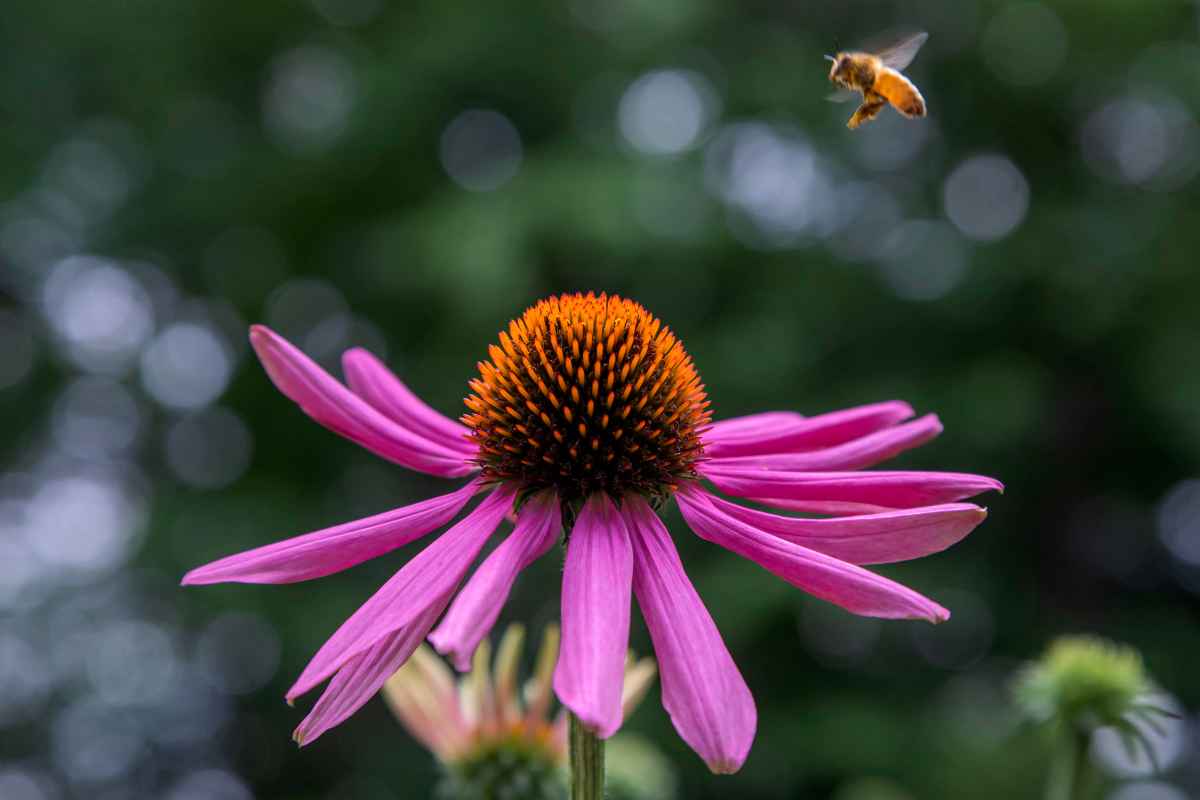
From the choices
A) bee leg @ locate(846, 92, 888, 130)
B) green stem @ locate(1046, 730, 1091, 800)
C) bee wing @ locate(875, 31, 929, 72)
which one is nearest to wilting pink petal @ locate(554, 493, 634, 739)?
green stem @ locate(1046, 730, 1091, 800)

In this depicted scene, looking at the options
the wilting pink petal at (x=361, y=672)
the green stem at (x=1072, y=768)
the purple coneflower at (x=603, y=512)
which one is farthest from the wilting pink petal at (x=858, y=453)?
the wilting pink petal at (x=361, y=672)

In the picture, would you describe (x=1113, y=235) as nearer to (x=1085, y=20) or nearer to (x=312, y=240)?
(x=1085, y=20)

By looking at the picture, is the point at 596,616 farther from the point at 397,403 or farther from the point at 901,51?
the point at 901,51

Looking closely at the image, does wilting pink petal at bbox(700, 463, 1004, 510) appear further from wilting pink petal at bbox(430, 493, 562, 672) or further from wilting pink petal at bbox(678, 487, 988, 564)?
wilting pink petal at bbox(430, 493, 562, 672)

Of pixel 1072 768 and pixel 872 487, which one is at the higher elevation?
pixel 872 487

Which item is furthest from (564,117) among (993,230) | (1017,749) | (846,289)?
(1017,749)

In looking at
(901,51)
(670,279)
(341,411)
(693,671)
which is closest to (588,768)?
(693,671)

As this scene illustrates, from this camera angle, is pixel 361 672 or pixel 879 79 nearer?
pixel 361 672
